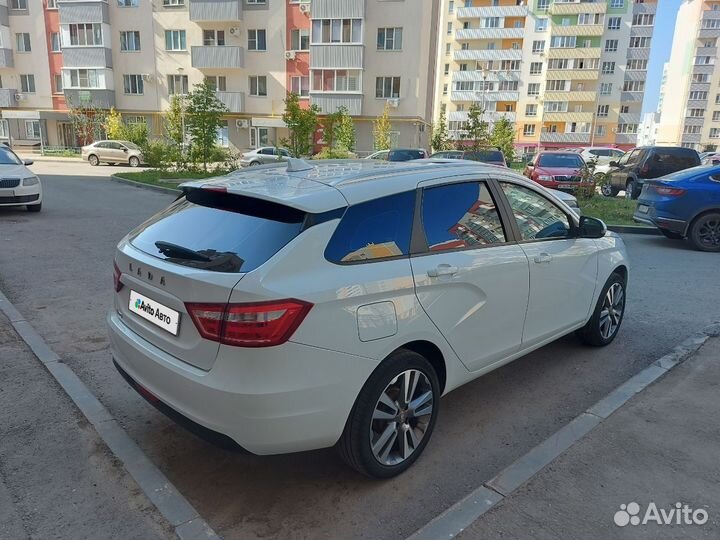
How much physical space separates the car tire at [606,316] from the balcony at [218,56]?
131 feet

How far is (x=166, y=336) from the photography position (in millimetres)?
2820

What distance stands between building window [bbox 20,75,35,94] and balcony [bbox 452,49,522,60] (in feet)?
159

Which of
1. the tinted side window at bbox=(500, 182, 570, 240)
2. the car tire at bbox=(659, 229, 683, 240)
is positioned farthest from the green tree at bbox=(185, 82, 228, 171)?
the tinted side window at bbox=(500, 182, 570, 240)

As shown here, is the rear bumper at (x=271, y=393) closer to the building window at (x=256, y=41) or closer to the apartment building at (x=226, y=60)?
the apartment building at (x=226, y=60)

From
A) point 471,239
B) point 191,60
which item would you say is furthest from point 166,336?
point 191,60

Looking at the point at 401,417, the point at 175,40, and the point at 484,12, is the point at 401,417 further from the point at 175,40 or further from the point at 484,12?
the point at 484,12

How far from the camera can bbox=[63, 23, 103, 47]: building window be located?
41.6 m

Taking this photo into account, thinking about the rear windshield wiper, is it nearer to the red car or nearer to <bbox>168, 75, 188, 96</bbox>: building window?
the red car

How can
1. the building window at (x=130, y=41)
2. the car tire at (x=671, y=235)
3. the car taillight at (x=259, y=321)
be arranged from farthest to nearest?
1. the building window at (x=130, y=41)
2. the car tire at (x=671, y=235)
3. the car taillight at (x=259, y=321)

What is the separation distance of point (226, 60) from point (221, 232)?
41.3 m

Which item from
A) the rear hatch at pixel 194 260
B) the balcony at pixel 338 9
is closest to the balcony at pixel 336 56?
the balcony at pixel 338 9

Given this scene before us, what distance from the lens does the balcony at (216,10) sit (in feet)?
129

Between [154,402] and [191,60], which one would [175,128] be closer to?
[191,60]

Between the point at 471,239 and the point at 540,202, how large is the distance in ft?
3.70
